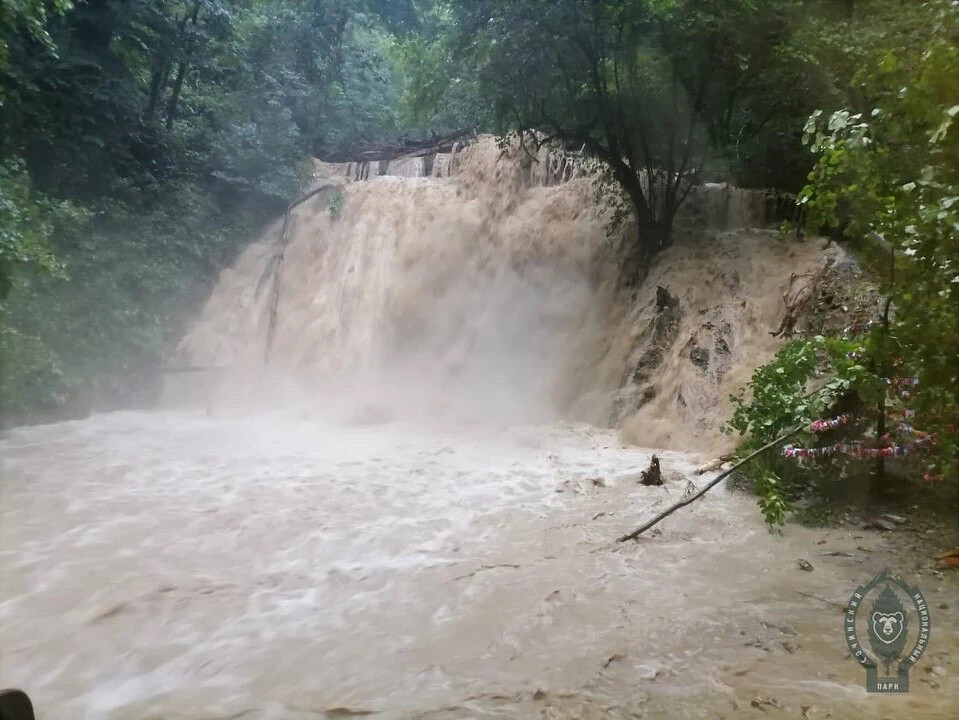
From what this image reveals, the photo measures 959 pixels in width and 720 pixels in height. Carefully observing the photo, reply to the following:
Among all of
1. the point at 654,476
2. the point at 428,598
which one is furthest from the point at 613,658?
the point at 654,476

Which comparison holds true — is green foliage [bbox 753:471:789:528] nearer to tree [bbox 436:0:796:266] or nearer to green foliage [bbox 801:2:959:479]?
green foliage [bbox 801:2:959:479]

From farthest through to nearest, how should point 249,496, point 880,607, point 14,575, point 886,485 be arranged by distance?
point 249,496, point 886,485, point 14,575, point 880,607

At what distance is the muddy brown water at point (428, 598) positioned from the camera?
9.32ft

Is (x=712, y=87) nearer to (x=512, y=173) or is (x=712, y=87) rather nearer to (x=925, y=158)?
(x=512, y=173)

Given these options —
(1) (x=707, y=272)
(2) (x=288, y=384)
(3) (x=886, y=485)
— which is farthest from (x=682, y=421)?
(2) (x=288, y=384)

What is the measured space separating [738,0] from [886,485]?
6.27 meters

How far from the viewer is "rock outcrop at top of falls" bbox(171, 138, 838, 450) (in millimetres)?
8359

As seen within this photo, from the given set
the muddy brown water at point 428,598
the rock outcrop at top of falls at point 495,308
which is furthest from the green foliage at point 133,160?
the muddy brown water at point 428,598

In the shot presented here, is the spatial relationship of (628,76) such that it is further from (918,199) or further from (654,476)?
(918,199)

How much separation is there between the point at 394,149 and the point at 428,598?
13963 millimetres

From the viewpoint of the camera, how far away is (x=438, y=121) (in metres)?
13.6

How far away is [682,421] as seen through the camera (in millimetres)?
7926

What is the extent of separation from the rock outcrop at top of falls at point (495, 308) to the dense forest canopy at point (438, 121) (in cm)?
68

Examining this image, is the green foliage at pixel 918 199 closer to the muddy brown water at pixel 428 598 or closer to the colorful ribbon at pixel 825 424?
the colorful ribbon at pixel 825 424
